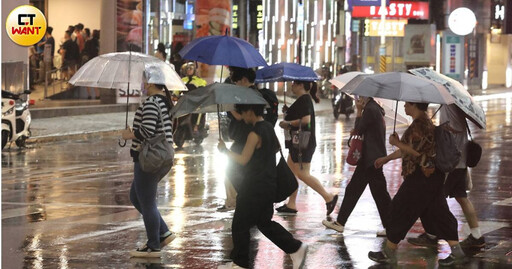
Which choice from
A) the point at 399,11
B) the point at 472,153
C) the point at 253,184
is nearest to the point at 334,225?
the point at 472,153

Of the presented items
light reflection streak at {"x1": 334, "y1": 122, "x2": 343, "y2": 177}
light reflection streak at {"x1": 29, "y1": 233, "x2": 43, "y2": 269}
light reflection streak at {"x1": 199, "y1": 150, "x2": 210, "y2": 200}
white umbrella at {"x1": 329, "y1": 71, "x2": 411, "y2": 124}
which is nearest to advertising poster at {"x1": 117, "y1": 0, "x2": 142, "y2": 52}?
light reflection streak at {"x1": 334, "y1": 122, "x2": 343, "y2": 177}

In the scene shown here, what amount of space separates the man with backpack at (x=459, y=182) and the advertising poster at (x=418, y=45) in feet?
174

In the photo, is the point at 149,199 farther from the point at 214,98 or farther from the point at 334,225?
the point at 334,225

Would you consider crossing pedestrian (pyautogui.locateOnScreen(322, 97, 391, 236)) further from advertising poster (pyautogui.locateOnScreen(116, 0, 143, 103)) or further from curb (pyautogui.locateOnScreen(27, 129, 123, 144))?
advertising poster (pyautogui.locateOnScreen(116, 0, 143, 103))

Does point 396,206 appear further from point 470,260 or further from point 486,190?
point 486,190

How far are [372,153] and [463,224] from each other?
65.0 inches

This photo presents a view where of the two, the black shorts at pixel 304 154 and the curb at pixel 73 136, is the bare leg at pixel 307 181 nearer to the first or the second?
the black shorts at pixel 304 154

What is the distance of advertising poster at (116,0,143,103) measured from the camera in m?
37.7

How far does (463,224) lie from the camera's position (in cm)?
1295

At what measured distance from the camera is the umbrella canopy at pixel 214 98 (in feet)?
31.8

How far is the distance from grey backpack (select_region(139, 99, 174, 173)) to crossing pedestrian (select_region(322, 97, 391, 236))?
2589mm

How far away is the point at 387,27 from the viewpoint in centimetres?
5897

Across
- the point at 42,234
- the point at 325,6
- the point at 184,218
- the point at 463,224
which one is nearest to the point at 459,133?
the point at 463,224

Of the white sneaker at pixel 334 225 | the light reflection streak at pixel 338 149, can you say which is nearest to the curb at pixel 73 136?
the light reflection streak at pixel 338 149
